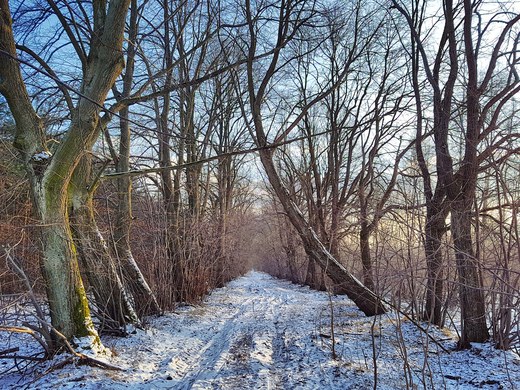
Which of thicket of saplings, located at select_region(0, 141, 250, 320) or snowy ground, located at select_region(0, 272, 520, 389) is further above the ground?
thicket of saplings, located at select_region(0, 141, 250, 320)

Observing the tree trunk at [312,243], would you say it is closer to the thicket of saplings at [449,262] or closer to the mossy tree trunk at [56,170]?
the thicket of saplings at [449,262]

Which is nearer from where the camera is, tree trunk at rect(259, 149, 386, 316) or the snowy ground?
the snowy ground

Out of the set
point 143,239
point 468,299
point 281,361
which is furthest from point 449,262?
point 143,239

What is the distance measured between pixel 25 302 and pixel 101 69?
3484mm

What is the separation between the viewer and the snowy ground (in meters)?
4.28

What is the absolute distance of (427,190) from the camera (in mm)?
6543

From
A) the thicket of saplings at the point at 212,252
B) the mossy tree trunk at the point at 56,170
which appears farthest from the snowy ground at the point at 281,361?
the mossy tree trunk at the point at 56,170

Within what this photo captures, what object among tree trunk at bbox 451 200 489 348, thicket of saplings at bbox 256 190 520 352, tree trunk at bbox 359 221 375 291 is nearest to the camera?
thicket of saplings at bbox 256 190 520 352

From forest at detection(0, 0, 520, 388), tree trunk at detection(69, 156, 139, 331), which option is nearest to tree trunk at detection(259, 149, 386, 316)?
forest at detection(0, 0, 520, 388)

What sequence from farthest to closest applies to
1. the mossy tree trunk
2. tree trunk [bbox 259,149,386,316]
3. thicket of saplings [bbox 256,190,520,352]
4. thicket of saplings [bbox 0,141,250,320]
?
tree trunk [bbox 259,149,386,316] → thicket of saplings [bbox 0,141,250,320] → the mossy tree trunk → thicket of saplings [bbox 256,190,520,352]

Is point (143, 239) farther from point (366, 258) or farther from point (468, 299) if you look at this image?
point (468, 299)

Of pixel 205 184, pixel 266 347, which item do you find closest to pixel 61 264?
pixel 266 347

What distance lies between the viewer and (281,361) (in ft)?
17.6

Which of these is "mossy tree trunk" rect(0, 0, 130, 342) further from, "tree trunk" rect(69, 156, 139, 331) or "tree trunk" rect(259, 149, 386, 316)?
"tree trunk" rect(259, 149, 386, 316)
